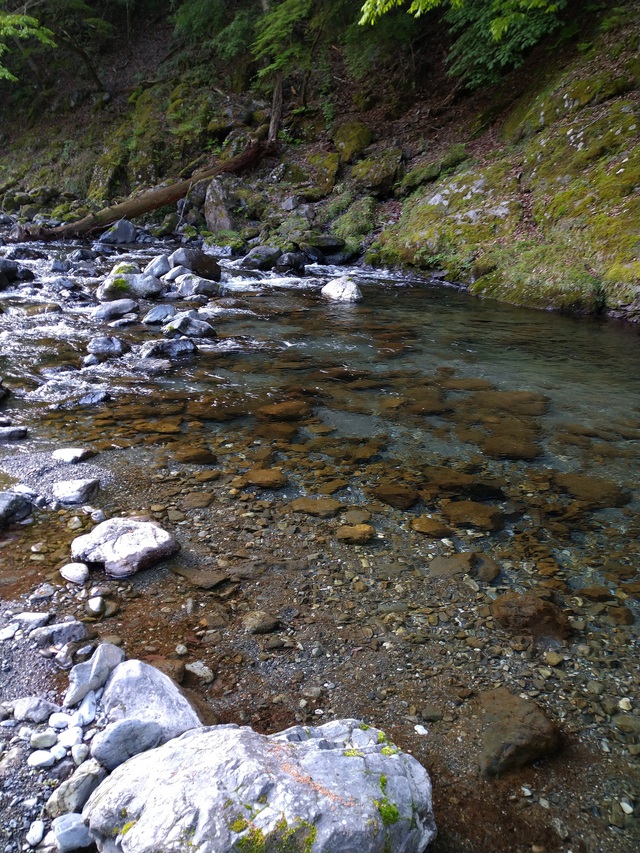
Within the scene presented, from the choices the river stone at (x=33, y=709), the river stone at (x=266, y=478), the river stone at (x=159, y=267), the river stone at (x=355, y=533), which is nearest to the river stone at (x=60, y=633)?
the river stone at (x=33, y=709)

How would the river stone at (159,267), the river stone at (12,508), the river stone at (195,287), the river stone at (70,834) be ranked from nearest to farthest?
the river stone at (70,834), the river stone at (12,508), the river stone at (195,287), the river stone at (159,267)

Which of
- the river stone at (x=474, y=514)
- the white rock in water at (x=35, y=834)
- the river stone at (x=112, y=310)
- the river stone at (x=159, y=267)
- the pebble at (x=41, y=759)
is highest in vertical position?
the river stone at (x=159, y=267)

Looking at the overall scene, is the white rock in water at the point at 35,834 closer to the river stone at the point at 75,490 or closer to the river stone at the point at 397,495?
the river stone at the point at 75,490

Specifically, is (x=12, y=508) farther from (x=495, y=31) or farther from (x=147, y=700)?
(x=495, y=31)

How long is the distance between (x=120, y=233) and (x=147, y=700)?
59.8ft

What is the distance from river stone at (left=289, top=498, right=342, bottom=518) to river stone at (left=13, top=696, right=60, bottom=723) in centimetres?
188

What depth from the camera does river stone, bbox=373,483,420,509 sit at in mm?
3764

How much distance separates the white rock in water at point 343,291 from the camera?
410 inches

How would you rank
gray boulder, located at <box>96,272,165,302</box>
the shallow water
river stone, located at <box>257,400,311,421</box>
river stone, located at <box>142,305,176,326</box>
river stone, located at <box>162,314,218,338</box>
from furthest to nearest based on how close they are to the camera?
gray boulder, located at <box>96,272,165,302</box>
river stone, located at <box>142,305,176,326</box>
river stone, located at <box>162,314,218,338</box>
river stone, located at <box>257,400,311,421</box>
the shallow water

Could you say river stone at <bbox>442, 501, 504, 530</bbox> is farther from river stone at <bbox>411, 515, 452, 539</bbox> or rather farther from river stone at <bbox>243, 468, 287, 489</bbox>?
river stone at <bbox>243, 468, 287, 489</bbox>

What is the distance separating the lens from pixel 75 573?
2.84m

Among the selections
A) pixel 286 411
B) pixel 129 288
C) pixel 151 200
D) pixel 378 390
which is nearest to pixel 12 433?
pixel 286 411

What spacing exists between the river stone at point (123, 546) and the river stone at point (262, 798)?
1.33 metres

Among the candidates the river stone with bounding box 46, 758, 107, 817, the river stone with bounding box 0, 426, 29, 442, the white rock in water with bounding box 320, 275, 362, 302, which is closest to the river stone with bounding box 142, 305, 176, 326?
the white rock in water with bounding box 320, 275, 362, 302
